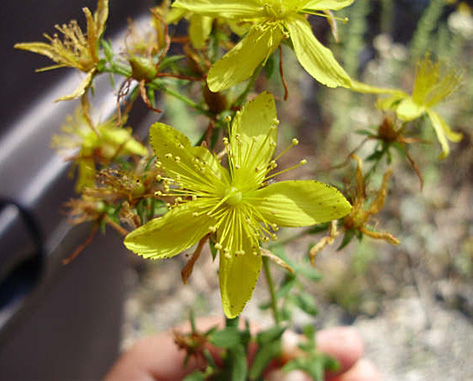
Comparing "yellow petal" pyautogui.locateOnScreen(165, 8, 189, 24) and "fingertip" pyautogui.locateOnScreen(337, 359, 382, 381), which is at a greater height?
"yellow petal" pyautogui.locateOnScreen(165, 8, 189, 24)

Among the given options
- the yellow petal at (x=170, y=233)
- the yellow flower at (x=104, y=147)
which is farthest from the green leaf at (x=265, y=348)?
the yellow flower at (x=104, y=147)

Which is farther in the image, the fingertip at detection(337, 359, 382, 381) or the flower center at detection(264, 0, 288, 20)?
the fingertip at detection(337, 359, 382, 381)

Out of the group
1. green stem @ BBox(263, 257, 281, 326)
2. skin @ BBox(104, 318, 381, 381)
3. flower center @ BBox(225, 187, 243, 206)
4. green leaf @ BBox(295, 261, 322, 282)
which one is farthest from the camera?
skin @ BBox(104, 318, 381, 381)

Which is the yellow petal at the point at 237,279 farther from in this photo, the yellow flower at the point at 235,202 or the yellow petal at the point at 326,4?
the yellow petal at the point at 326,4

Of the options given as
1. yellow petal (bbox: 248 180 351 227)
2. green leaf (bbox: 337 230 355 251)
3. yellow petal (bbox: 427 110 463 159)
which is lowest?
green leaf (bbox: 337 230 355 251)

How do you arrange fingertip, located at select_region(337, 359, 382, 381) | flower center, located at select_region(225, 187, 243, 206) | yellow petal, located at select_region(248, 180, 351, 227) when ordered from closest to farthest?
yellow petal, located at select_region(248, 180, 351, 227), flower center, located at select_region(225, 187, 243, 206), fingertip, located at select_region(337, 359, 382, 381)

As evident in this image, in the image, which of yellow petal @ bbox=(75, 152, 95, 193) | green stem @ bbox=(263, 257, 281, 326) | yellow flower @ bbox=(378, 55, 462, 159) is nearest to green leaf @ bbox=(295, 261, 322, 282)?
green stem @ bbox=(263, 257, 281, 326)

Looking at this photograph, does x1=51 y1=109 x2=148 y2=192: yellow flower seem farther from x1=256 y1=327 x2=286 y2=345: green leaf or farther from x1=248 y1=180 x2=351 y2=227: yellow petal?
x1=256 y1=327 x2=286 y2=345: green leaf
